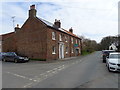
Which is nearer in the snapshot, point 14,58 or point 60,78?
point 60,78

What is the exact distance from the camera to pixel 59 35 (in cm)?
2542

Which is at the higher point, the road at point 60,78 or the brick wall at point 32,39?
the brick wall at point 32,39

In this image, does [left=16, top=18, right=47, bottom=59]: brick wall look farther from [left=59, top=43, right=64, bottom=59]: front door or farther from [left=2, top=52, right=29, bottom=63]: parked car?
[left=59, top=43, right=64, bottom=59]: front door

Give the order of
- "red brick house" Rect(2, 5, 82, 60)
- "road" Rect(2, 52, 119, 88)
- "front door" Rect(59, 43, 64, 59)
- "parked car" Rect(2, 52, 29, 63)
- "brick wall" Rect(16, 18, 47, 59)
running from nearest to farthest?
"road" Rect(2, 52, 119, 88) < "parked car" Rect(2, 52, 29, 63) < "red brick house" Rect(2, 5, 82, 60) < "brick wall" Rect(16, 18, 47, 59) < "front door" Rect(59, 43, 64, 59)

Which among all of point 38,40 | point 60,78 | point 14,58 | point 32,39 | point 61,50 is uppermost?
point 32,39

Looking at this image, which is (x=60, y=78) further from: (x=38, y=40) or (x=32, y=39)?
(x=32, y=39)

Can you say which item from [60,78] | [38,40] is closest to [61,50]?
[38,40]

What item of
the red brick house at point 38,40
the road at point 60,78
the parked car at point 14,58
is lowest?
the road at point 60,78

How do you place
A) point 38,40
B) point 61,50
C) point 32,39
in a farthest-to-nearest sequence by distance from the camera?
1. point 61,50
2. point 32,39
3. point 38,40

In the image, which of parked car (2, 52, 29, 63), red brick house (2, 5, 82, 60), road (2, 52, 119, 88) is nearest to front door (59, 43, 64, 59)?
red brick house (2, 5, 82, 60)

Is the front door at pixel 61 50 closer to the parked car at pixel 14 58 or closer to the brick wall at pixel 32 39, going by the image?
the brick wall at pixel 32 39

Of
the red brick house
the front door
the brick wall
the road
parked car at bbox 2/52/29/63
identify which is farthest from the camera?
the front door

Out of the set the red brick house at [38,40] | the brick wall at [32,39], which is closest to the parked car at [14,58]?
the brick wall at [32,39]

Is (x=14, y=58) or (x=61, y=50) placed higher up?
(x=61, y=50)
